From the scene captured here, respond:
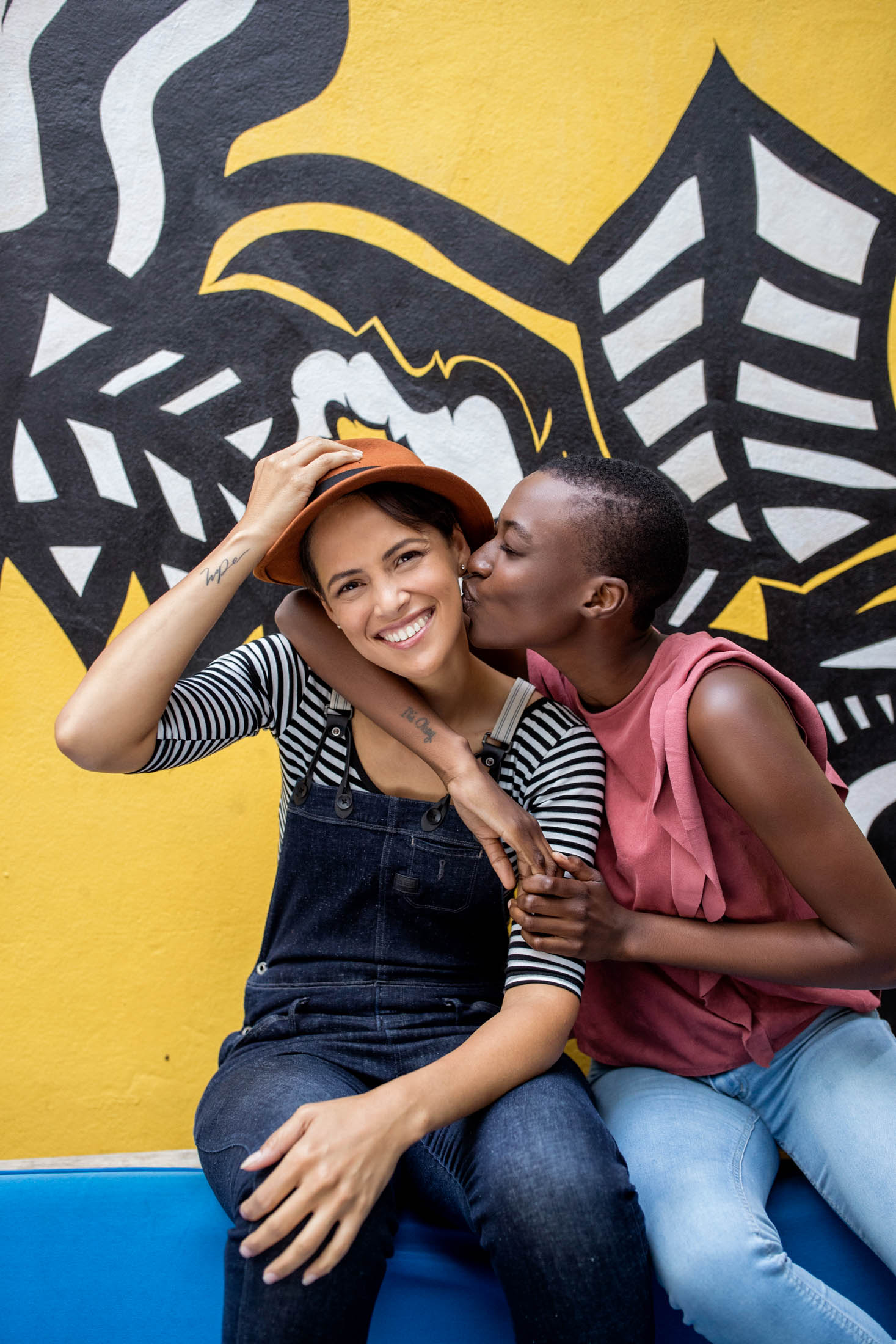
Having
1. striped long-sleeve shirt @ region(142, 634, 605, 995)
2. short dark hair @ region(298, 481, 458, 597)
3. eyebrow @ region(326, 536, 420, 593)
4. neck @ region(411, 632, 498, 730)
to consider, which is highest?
short dark hair @ region(298, 481, 458, 597)

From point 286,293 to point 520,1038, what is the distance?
71.2 inches

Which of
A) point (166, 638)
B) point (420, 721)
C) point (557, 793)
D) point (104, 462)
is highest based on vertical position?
point (104, 462)

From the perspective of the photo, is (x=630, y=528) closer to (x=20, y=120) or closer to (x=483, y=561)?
(x=483, y=561)

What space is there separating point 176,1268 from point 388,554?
133 cm

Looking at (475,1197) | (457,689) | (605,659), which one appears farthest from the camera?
(457,689)

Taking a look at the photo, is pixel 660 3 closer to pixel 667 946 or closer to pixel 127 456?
pixel 127 456

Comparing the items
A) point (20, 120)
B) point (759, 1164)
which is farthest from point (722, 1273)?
point (20, 120)

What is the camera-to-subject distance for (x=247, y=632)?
2.45 meters

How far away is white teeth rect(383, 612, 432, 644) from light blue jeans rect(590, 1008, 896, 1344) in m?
0.95

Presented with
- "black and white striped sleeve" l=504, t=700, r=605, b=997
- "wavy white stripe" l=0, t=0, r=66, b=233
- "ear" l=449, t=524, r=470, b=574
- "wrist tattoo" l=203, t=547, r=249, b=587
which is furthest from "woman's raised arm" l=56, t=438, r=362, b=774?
"wavy white stripe" l=0, t=0, r=66, b=233

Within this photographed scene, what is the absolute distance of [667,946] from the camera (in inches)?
67.8

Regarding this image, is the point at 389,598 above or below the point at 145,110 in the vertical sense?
below

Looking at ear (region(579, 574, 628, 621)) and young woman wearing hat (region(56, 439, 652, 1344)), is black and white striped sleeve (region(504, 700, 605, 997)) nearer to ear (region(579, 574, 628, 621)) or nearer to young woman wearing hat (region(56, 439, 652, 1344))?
young woman wearing hat (region(56, 439, 652, 1344))

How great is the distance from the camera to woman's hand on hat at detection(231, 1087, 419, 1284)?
1.37 m
